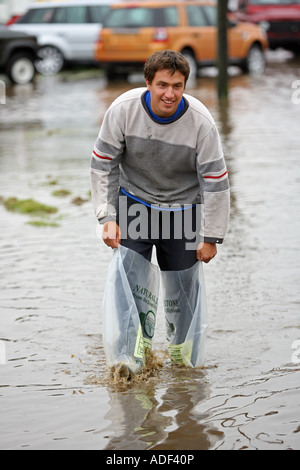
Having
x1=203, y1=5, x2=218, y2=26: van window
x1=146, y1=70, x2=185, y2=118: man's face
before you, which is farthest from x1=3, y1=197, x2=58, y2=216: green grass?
x1=203, y1=5, x2=218, y2=26: van window

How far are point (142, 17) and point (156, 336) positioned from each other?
15411 mm

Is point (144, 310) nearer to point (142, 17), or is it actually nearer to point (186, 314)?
point (186, 314)

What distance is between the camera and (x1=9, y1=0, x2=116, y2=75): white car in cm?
2308

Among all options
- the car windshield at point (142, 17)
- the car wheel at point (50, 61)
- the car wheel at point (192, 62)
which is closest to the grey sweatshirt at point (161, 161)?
the car windshield at point (142, 17)

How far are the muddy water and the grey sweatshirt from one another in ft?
2.87

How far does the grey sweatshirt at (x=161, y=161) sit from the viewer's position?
4852 mm

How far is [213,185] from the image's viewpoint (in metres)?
4.90

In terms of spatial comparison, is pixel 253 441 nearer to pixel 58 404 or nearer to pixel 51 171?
pixel 58 404

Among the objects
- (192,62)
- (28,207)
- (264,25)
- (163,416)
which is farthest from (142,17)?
(163,416)

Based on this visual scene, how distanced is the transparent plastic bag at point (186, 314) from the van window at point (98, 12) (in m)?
18.7

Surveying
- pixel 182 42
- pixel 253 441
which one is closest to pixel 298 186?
pixel 253 441

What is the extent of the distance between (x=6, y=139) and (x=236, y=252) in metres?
6.79

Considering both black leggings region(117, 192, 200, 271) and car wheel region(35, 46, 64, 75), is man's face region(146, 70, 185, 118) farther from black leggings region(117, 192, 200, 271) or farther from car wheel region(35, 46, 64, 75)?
car wheel region(35, 46, 64, 75)

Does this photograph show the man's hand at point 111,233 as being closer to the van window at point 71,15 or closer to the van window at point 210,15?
the van window at point 210,15
